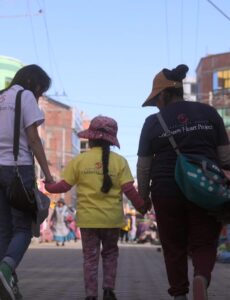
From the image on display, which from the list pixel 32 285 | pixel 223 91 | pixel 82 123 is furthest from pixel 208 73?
pixel 32 285

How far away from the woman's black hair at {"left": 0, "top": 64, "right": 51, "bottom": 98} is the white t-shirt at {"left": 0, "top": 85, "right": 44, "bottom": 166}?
25 cm

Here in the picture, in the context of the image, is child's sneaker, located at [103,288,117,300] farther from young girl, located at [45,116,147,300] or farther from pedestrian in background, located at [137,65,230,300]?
pedestrian in background, located at [137,65,230,300]

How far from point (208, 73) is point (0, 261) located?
60.5m

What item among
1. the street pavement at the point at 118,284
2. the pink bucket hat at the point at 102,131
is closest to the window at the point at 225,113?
the street pavement at the point at 118,284

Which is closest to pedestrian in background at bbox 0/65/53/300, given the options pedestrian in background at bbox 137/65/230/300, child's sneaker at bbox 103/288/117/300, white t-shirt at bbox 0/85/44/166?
white t-shirt at bbox 0/85/44/166

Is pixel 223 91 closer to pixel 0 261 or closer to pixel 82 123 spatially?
pixel 0 261

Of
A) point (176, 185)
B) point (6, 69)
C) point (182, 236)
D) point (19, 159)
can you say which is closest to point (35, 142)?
point (19, 159)

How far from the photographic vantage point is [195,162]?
4.81 m

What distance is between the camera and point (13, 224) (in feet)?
19.1

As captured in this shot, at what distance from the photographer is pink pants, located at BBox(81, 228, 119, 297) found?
20.9 feet

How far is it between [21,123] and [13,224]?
0.84 metres

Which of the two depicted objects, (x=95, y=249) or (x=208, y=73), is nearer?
(x=95, y=249)

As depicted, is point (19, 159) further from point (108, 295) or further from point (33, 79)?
point (108, 295)

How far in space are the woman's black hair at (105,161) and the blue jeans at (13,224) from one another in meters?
0.91
